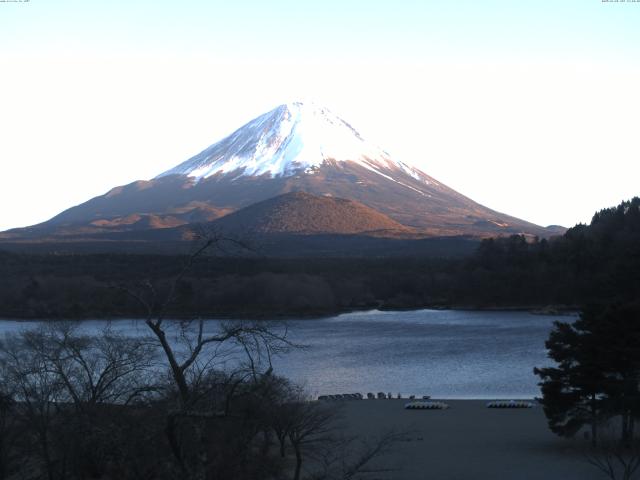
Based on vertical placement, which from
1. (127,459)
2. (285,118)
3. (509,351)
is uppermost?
(285,118)

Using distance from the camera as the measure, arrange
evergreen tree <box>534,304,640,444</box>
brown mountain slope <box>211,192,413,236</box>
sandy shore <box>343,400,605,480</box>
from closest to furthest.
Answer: sandy shore <box>343,400,605,480</box>, evergreen tree <box>534,304,640,444</box>, brown mountain slope <box>211,192,413,236</box>

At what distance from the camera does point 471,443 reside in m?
13.8

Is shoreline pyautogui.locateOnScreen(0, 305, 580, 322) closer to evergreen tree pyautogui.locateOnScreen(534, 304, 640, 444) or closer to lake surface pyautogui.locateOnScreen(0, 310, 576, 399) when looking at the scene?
lake surface pyautogui.locateOnScreen(0, 310, 576, 399)

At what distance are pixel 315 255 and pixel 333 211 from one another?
18.2m

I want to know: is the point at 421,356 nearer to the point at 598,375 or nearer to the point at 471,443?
the point at 471,443

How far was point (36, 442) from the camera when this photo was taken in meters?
9.11

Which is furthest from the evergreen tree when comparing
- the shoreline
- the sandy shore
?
the shoreline

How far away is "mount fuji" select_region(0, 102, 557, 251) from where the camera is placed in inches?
3406

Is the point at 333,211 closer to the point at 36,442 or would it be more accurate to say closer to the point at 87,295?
the point at 87,295

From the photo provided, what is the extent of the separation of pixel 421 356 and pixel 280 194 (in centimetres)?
7138

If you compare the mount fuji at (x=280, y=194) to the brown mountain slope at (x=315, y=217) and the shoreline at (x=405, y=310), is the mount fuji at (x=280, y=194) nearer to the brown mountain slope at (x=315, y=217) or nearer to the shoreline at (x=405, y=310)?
the brown mountain slope at (x=315, y=217)

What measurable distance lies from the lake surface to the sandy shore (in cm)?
197

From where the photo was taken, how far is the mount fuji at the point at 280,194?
86500 mm

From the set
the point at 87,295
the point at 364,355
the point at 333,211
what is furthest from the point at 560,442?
the point at 333,211
